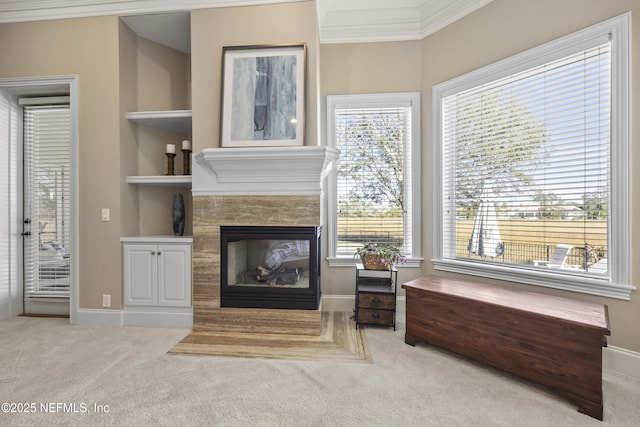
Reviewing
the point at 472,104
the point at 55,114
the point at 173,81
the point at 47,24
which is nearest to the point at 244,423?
the point at 472,104

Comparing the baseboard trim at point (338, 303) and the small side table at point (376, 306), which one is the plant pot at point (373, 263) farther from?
the baseboard trim at point (338, 303)

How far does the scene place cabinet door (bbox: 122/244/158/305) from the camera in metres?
2.77

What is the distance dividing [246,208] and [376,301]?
56.5 inches

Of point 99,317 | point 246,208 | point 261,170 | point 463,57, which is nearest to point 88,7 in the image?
point 261,170

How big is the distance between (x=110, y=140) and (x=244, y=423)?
271 cm

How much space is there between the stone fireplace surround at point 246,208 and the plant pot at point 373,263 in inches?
24.2

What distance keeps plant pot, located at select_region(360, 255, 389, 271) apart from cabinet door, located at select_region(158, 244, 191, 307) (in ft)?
5.45

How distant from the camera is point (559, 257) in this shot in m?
2.23

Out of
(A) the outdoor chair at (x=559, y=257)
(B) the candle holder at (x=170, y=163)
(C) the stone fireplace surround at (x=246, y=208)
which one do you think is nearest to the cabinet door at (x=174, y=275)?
(C) the stone fireplace surround at (x=246, y=208)

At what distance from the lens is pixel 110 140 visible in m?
2.78

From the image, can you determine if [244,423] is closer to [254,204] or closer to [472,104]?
[254,204]

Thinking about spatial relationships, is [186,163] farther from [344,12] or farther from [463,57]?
[463,57]

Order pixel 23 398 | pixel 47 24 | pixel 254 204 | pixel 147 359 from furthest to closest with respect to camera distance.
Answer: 1. pixel 47 24
2. pixel 254 204
3. pixel 147 359
4. pixel 23 398

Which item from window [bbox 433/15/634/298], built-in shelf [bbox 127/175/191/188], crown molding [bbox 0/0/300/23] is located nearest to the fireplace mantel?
built-in shelf [bbox 127/175/191/188]
